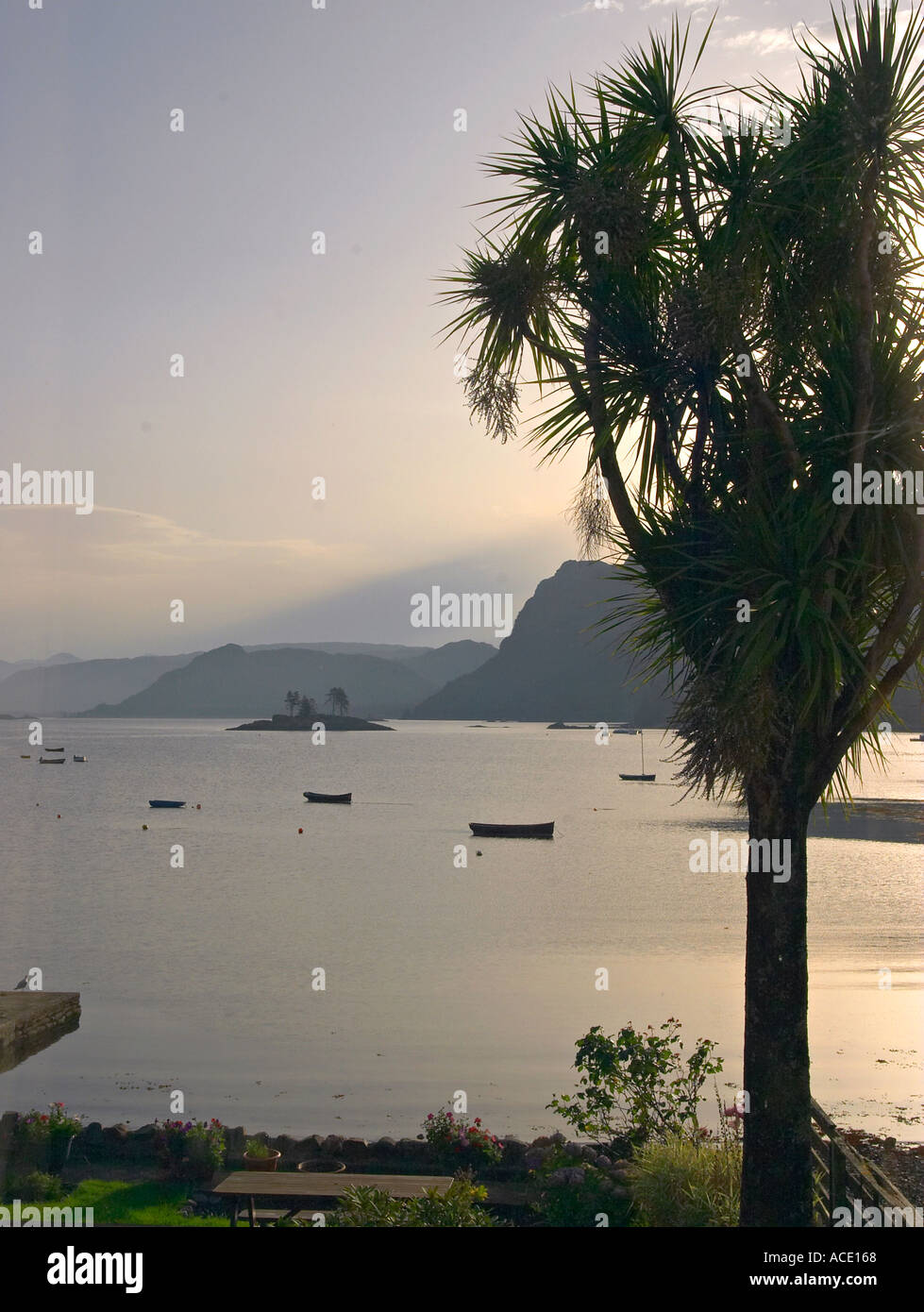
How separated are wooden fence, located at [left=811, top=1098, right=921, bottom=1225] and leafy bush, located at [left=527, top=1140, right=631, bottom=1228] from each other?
1.48 m

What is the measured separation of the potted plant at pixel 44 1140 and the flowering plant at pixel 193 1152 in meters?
1.03

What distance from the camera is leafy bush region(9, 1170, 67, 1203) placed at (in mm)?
10500

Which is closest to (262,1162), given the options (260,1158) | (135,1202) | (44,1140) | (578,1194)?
(260,1158)

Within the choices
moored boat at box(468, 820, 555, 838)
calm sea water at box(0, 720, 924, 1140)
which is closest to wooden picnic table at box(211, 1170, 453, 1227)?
calm sea water at box(0, 720, 924, 1140)

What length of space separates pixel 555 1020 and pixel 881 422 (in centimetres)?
2013

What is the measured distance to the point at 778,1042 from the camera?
775cm

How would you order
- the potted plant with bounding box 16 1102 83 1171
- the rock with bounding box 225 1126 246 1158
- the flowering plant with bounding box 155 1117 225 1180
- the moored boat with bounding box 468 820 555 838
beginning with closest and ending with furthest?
the flowering plant with bounding box 155 1117 225 1180
the rock with bounding box 225 1126 246 1158
the potted plant with bounding box 16 1102 83 1171
the moored boat with bounding box 468 820 555 838

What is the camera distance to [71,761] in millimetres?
173500

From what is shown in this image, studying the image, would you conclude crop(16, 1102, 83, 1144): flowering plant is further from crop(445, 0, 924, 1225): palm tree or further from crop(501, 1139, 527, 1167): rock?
crop(445, 0, 924, 1225): palm tree

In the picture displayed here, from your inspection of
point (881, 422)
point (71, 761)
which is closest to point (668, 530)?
point (881, 422)

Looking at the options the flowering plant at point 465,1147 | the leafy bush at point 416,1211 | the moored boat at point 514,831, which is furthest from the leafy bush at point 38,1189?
the moored boat at point 514,831

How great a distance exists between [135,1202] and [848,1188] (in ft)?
21.9
